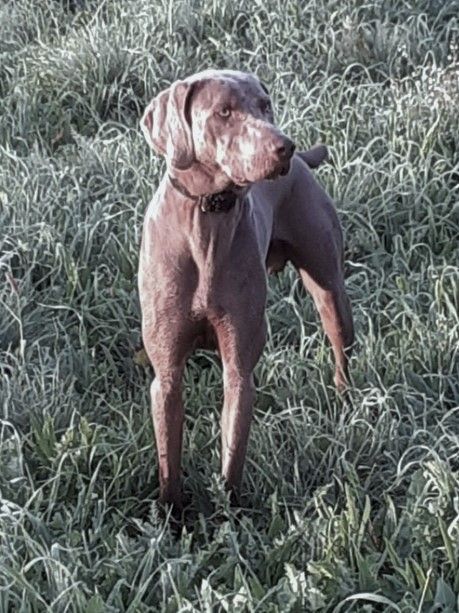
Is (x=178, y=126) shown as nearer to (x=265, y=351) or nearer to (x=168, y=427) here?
(x=168, y=427)

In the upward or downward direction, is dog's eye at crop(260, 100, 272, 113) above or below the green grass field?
above

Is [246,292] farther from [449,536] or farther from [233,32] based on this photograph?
[233,32]

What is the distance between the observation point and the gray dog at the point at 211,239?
2838mm

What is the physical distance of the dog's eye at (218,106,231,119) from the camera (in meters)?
2.85

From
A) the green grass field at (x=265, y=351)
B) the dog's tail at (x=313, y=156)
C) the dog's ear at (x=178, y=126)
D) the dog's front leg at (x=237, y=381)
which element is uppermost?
the dog's ear at (x=178, y=126)

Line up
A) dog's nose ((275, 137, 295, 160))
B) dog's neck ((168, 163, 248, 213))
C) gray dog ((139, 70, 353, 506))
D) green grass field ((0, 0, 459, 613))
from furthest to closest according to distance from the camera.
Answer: green grass field ((0, 0, 459, 613)), dog's neck ((168, 163, 248, 213)), gray dog ((139, 70, 353, 506)), dog's nose ((275, 137, 295, 160))

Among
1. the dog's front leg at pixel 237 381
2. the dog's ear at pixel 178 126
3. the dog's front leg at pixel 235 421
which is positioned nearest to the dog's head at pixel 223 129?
the dog's ear at pixel 178 126

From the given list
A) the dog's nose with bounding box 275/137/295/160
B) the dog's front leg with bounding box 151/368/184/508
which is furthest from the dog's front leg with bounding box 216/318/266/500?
the dog's nose with bounding box 275/137/295/160

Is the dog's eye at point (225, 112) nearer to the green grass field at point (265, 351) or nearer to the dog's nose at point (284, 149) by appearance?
the dog's nose at point (284, 149)

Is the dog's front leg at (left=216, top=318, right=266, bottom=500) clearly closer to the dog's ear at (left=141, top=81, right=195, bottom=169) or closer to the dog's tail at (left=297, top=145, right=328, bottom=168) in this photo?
the dog's ear at (left=141, top=81, right=195, bottom=169)

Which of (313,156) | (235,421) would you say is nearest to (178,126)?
(235,421)

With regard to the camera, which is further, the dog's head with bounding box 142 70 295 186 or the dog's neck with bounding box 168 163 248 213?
the dog's neck with bounding box 168 163 248 213

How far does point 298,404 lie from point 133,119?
243 centimetres

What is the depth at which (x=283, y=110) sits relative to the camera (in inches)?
224
